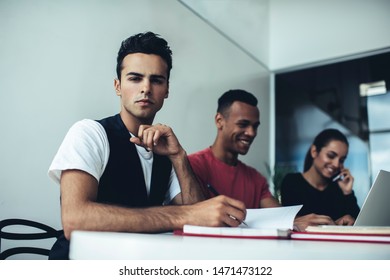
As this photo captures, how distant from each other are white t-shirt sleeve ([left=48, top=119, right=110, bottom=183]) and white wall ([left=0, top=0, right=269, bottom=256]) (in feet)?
0.47

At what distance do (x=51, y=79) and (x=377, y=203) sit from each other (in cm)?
123

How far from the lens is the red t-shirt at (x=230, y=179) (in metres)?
2.14

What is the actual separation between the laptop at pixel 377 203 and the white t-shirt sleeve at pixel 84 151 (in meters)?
0.78

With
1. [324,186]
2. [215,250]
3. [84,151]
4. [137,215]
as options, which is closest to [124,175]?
[84,151]

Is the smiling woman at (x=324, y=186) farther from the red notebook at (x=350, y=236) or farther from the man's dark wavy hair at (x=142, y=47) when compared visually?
the red notebook at (x=350, y=236)

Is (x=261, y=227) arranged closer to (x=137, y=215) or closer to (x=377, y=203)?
(x=137, y=215)

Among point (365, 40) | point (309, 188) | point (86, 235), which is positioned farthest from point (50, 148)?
point (365, 40)

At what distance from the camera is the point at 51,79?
1.52 metres

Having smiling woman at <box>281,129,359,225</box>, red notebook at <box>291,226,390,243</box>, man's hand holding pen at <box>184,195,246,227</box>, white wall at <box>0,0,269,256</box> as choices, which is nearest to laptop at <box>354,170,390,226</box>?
red notebook at <box>291,226,390,243</box>

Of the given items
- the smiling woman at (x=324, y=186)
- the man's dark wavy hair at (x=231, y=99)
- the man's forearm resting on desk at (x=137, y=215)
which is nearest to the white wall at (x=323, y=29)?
the smiling woman at (x=324, y=186)

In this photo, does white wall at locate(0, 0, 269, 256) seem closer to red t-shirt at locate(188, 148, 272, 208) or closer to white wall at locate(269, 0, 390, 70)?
red t-shirt at locate(188, 148, 272, 208)

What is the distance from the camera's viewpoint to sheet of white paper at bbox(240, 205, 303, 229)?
997 millimetres
